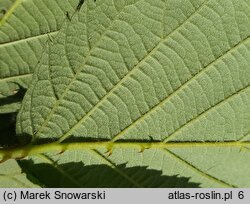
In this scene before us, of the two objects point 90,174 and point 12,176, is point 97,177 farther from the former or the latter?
point 12,176

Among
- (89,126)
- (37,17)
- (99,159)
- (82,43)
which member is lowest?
(99,159)

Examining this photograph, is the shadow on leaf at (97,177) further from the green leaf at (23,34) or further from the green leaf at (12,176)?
the green leaf at (23,34)

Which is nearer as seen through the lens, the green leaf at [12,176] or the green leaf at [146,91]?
the green leaf at [146,91]

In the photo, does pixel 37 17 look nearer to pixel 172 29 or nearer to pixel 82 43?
pixel 82 43

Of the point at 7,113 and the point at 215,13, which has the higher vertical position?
the point at 215,13

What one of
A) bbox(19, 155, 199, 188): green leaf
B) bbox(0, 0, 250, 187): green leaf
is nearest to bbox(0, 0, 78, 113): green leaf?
bbox(0, 0, 250, 187): green leaf

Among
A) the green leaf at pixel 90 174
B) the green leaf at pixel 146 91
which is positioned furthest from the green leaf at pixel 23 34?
the green leaf at pixel 90 174

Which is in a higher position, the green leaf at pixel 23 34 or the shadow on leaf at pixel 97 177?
the green leaf at pixel 23 34

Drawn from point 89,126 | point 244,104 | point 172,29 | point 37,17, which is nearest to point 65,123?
point 89,126

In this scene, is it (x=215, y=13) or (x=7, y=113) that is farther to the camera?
(x=7, y=113)
